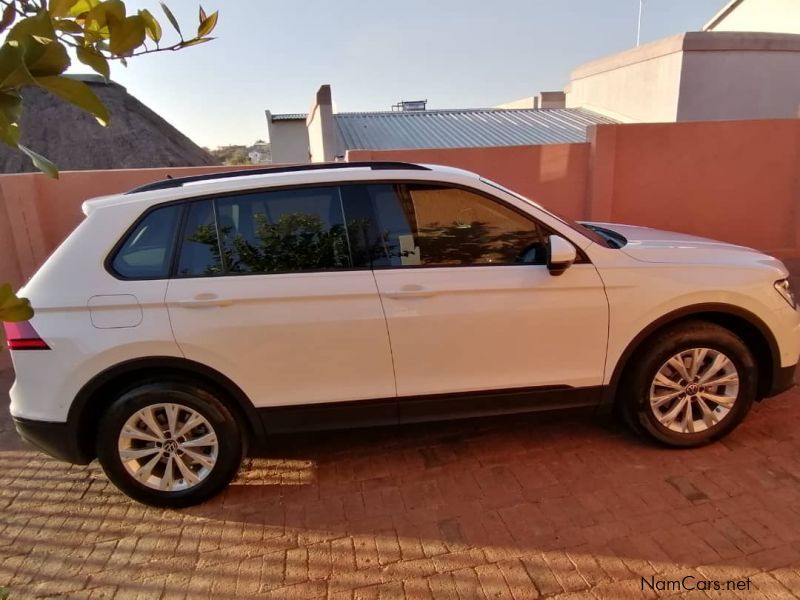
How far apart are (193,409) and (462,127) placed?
14.6m

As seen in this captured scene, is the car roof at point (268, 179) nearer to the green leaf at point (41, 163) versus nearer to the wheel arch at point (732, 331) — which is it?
the wheel arch at point (732, 331)

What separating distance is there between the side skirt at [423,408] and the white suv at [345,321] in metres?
0.01

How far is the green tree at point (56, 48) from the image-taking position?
2.93ft

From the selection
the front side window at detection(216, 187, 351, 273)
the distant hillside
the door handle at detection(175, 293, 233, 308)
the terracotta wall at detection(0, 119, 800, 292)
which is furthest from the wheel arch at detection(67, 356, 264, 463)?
the distant hillside

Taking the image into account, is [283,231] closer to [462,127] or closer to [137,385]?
[137,385]

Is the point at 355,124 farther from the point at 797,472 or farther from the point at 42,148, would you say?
the point at 42,148

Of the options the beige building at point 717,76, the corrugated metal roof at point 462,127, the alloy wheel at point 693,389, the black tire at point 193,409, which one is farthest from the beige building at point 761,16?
the black tire at point 193,409

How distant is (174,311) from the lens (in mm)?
2682

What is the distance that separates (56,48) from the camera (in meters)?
0.91

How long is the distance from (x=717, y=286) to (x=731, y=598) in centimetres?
162

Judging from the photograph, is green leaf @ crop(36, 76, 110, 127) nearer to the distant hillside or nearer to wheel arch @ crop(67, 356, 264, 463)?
wheel arch @ crop(67, 356, 264, 463)

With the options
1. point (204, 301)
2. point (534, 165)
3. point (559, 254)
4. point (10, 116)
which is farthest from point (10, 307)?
point (534, 165)

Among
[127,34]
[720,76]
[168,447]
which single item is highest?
[720,76]

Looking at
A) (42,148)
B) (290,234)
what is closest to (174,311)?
(290,234)
